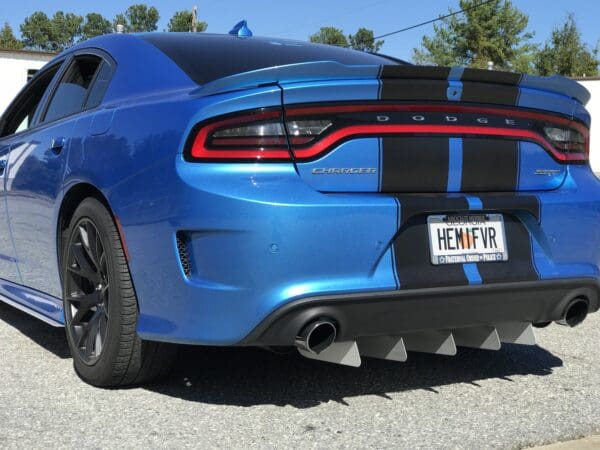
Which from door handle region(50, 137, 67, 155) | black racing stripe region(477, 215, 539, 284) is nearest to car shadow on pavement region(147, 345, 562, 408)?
black racing stripe region(477, 215, 539, 284)

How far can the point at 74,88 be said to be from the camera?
4.03 meters

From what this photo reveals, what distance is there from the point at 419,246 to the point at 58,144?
178 centimetres

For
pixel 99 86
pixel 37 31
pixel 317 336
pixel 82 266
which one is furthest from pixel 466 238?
pixel 37 31

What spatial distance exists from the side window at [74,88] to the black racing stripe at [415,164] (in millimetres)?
1653

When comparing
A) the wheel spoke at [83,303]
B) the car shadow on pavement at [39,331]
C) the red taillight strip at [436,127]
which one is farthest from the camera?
the car shadow on pavement at [39,331]

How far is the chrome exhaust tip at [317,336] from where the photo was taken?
8.96ft

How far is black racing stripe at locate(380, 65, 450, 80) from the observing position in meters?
2.88

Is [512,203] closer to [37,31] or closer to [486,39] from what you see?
[486,39]

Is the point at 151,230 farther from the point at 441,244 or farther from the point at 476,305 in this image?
the point at 476,305

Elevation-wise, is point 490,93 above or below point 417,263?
above

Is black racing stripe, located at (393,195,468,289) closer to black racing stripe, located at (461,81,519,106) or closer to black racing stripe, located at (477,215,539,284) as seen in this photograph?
black racing stripe, located at (477,215,539,284)

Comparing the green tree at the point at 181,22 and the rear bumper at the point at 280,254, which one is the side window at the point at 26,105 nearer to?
the rear bumper at the point at 280,254

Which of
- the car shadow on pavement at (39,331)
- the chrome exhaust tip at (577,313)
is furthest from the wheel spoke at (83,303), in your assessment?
the chrome exhaust tip at (577,313)

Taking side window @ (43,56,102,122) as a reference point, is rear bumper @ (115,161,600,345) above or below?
below
